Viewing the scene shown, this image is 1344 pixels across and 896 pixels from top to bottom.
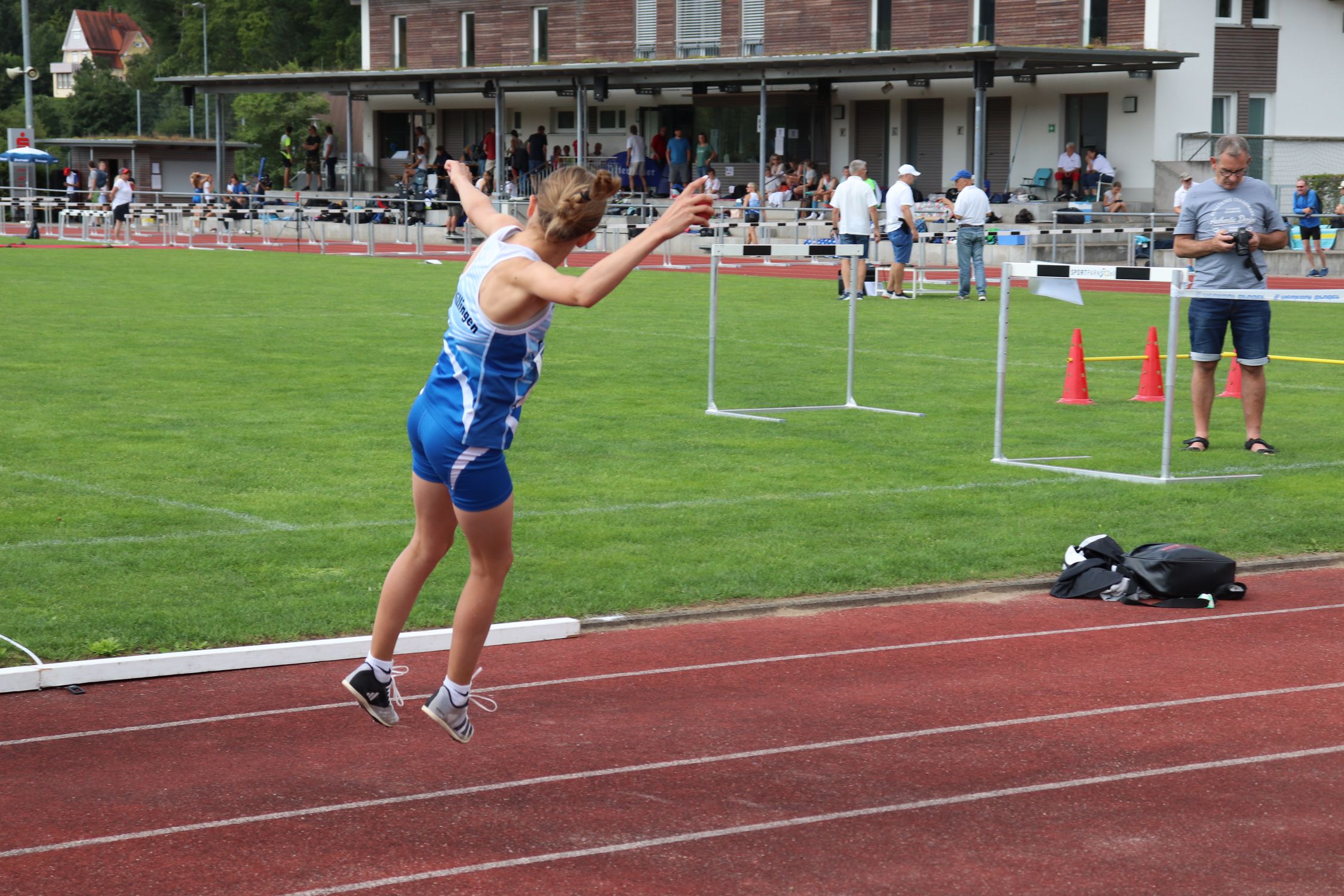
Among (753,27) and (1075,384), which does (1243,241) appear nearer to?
(1075,384)

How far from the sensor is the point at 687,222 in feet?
16.1

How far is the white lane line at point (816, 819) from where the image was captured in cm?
442

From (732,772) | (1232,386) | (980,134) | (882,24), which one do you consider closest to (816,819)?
(732,772)

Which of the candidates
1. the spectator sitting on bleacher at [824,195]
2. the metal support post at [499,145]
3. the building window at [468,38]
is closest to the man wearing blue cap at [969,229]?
the spectator sitting on bleacher at [824,195]

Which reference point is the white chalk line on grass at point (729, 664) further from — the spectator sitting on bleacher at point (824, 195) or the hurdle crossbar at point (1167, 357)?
the spectator sitting on bleacher at point (824, 195)

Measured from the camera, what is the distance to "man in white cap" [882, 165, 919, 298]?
84.1 ft

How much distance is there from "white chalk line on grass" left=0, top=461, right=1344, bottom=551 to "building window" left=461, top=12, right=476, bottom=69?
5059 cm

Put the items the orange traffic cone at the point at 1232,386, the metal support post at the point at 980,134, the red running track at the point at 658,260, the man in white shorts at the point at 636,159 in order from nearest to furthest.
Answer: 1. the orange traffic cone at the point at 1232,386
2. the red running track at the point at 658,260
3. the metal support post at the point at 980,134
4. the man in white shorts at the point at 636,159

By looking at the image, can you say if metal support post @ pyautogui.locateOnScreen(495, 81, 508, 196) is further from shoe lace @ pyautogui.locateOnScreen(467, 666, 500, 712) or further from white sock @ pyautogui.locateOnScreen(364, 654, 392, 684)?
white sock @ pyautogui.locateOnScreen(364, 654, 392, 684)

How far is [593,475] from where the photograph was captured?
35.4 ft

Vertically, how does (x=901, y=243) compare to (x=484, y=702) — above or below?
above

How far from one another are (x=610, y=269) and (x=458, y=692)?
1.52m

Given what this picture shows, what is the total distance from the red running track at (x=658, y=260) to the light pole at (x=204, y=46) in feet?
150

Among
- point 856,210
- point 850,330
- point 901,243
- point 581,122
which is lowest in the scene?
point 850,330
